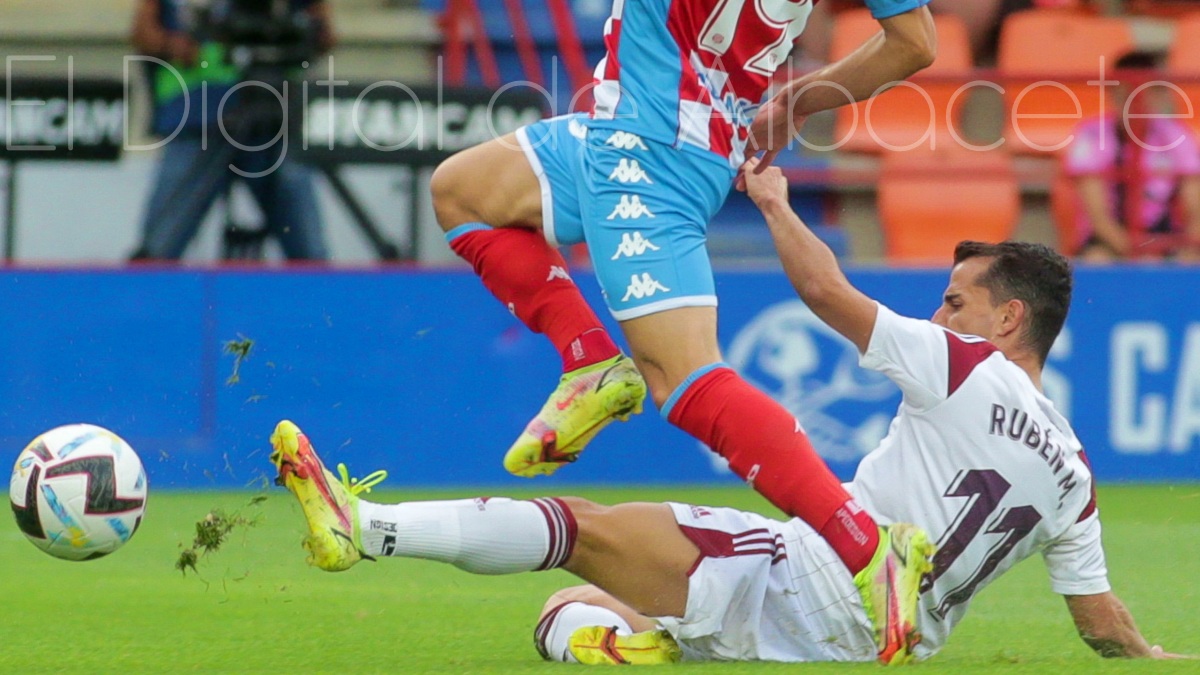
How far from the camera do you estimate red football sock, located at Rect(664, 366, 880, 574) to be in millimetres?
3926

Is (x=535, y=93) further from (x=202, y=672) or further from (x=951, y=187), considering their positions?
(x=202, y=672)

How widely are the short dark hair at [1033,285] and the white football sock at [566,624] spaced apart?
120cm

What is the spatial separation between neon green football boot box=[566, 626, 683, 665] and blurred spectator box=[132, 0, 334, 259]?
543 centimetres

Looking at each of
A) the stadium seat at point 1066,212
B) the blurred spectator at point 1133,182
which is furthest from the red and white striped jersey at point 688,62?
the stadium seat at point 1066,212

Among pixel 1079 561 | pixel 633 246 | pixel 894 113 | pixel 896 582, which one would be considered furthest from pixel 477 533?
pixel 894 113

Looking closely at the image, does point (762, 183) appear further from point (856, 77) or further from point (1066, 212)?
point (1066, 212)

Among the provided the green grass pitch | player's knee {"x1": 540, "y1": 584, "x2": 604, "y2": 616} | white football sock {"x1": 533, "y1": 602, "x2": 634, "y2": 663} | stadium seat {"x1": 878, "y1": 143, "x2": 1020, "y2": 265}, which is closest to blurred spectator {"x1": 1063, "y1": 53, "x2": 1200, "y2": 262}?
stadium seat {"x1": 878, "y1": 143, "x2": 1020, "y2": 265}

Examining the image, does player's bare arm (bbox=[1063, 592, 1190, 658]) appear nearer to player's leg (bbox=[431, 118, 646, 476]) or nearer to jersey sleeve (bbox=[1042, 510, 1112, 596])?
jersey sleeve (bbox=[1042, 510, 1112, 596])

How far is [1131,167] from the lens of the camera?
1015cm

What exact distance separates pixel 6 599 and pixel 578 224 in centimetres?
239

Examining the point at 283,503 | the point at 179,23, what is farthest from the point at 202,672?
→ the point at 179,23

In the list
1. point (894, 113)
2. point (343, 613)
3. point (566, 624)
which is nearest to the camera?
point (566, 624)

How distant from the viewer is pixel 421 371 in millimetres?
8875

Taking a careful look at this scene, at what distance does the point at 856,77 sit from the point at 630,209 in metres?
0.70
